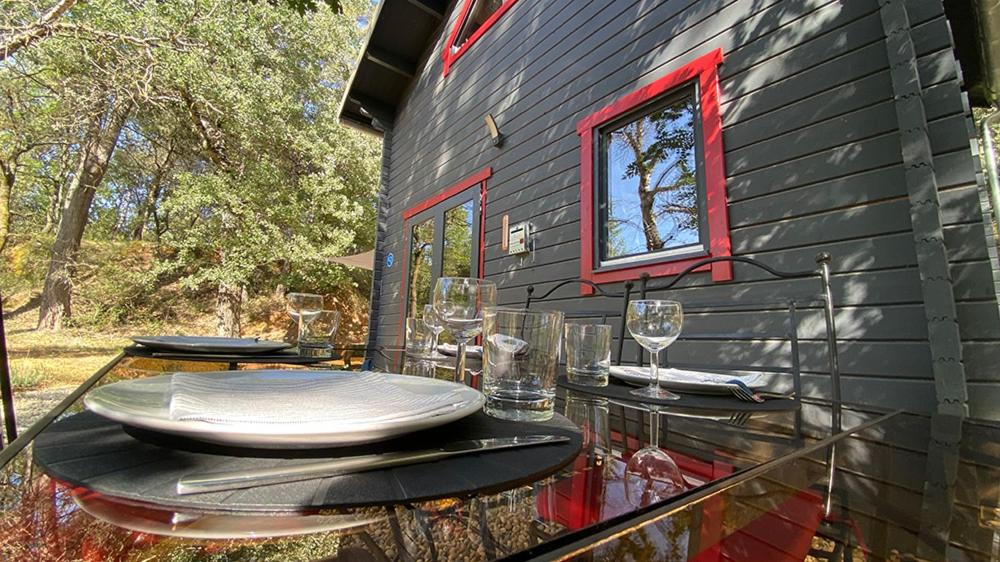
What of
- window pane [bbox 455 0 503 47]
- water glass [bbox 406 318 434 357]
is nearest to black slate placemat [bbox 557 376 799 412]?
water glass [bbox 406 318 434 357]

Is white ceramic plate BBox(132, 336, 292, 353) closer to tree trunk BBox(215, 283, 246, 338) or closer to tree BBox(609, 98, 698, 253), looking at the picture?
tree BBox(609, 98, 698, 253)

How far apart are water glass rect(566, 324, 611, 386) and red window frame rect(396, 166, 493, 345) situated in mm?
3098

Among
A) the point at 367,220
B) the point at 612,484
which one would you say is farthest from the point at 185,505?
the point at 367,220

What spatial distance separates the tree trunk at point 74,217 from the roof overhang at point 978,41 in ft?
40.0

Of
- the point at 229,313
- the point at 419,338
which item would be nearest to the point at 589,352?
the point at 419,338

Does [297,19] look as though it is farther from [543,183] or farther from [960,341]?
[960,341]

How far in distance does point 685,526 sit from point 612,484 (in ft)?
0.25

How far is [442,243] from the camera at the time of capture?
15.5 ft

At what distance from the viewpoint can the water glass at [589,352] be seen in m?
0.85

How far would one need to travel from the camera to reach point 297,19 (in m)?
9.24

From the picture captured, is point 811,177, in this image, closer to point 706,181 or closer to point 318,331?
point 706,181

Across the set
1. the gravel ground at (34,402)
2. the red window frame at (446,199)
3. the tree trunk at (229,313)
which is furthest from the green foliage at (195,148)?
the red window frame at (446,199)

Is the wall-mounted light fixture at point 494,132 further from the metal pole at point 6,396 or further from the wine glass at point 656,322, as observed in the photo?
the metal pole at point 6,396

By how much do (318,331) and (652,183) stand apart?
218 centimetres
